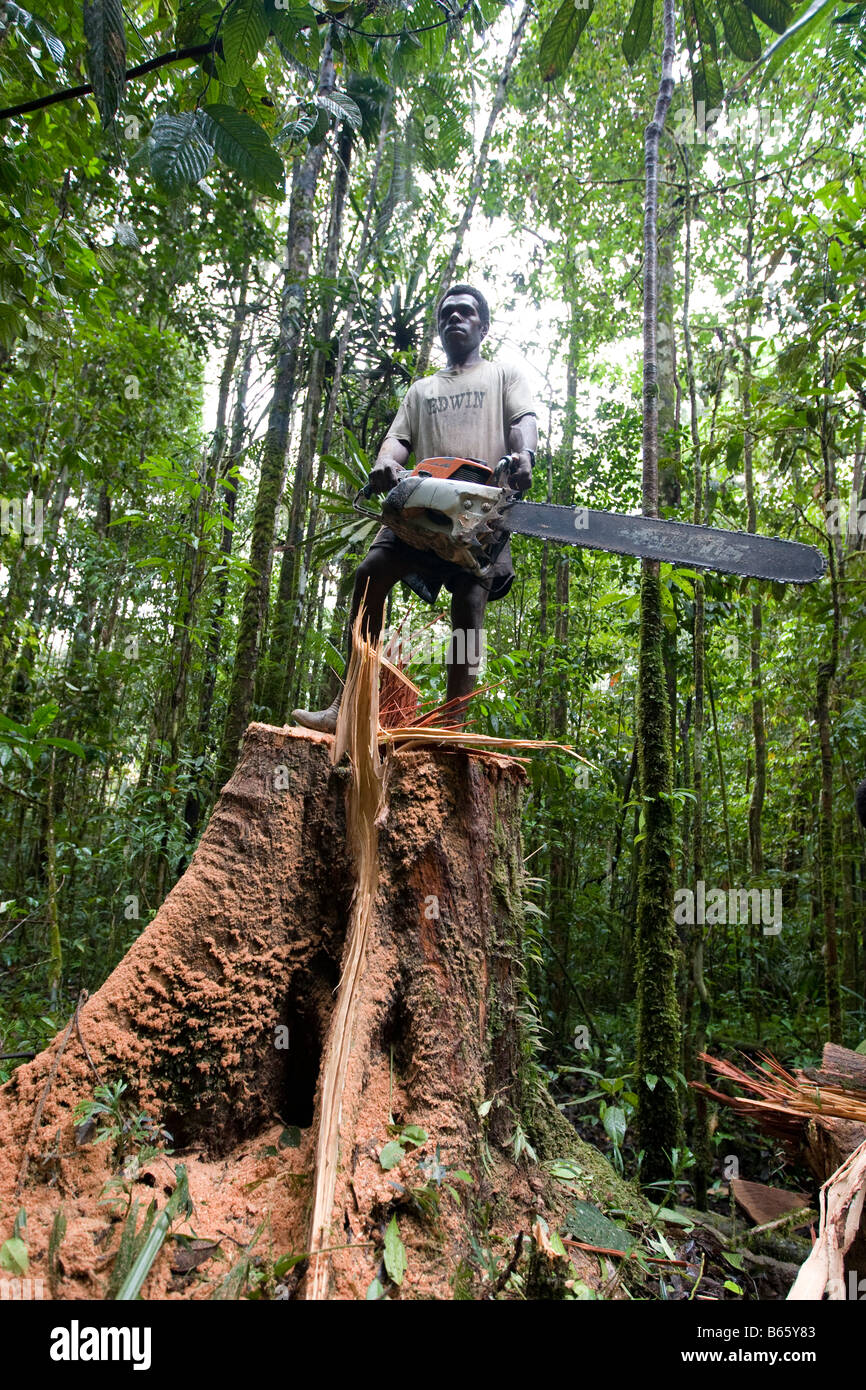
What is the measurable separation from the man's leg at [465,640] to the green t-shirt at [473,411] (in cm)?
66

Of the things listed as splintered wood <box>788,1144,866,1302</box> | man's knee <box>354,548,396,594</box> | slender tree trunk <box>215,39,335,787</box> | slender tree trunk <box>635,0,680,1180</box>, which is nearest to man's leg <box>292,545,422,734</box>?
man's knee <box>354,548,396,594</box>

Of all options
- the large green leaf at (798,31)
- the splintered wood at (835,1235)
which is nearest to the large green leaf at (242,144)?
the large green leaf at (798,31)

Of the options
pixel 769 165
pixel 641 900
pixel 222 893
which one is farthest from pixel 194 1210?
pixel 769 165

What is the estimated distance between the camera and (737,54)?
2141 mm

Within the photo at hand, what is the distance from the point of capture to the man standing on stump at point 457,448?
3162 mm

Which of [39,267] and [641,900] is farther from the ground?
[39,267]

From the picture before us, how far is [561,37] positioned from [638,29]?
27cm

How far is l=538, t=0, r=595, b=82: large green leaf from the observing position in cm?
232

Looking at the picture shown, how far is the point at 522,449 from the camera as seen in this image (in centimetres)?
327

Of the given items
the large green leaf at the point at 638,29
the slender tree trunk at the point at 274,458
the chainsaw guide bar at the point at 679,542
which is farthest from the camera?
the slender tree trunk at the point at 274,458

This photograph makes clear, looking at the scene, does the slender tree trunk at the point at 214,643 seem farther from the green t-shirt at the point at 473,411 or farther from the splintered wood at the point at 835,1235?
the splintered wood at the point at 835,1235

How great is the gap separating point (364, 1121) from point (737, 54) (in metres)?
3.29
